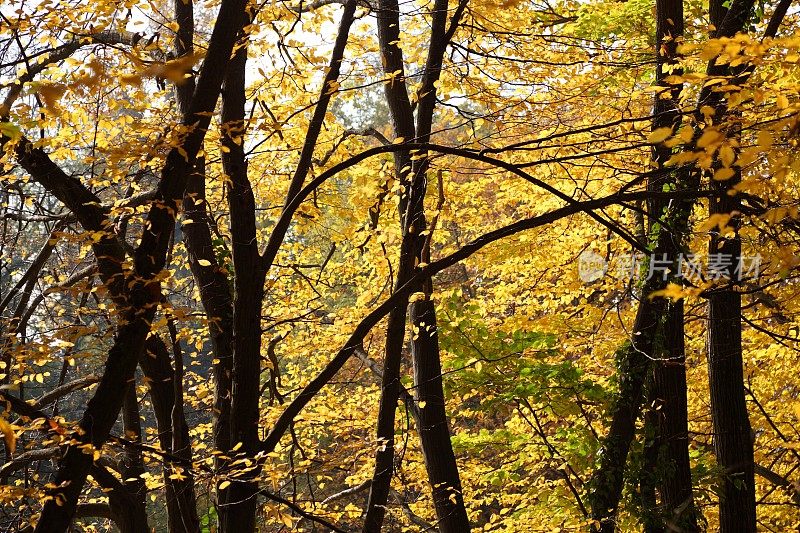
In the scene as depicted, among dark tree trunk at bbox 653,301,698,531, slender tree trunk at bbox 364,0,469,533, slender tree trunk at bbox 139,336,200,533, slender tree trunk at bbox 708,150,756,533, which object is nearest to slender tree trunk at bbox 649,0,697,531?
dark tree trunk at bbox 653,301,698,531

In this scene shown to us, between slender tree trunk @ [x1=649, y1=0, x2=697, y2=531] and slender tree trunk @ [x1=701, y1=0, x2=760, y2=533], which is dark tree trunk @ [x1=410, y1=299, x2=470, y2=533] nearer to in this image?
slender tree trunk @ [x1=649, y1=0, x2=697, y2=531]

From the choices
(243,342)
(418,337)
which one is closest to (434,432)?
(418,337)

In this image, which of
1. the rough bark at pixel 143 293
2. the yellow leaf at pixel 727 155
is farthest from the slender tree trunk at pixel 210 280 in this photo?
the yellow leaf at pixel 727 155

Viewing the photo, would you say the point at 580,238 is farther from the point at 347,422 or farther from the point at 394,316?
the point at 394,316

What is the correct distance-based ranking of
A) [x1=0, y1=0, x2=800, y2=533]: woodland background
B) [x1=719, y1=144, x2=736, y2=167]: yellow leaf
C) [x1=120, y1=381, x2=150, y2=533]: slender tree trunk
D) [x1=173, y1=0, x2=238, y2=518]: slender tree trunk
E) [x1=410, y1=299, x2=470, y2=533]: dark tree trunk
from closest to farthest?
[x1=719, y1=144, x2=736, y2=167]: yellow leaf → [x1=0, y1=0, x2=800, y2=533]: woodland background → [x1=173, y1=0, x2=238, y2=518]: slender tree trunk → [x1=120, y1=381, x2=150, y2=533]: slender tree trunk → [x1=410, y1=299, x2=470, y2=533]: dark tree trunk

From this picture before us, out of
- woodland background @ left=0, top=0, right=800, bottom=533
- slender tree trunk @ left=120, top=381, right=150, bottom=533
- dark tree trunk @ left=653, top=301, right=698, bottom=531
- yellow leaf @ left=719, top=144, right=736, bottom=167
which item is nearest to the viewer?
yellow leaf @ left=719, top=144, right=736, bottom=167

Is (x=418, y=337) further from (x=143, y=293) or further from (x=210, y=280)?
(x=143, y=293)

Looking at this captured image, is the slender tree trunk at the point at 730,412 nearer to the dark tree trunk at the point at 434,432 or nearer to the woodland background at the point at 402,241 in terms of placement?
the woodland background at the point at 402,241

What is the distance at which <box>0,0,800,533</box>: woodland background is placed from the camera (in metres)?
2.96

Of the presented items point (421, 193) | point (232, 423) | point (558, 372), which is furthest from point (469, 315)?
point (232, 423)

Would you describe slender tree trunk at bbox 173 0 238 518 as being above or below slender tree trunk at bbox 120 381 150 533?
above

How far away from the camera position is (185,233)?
181 inches

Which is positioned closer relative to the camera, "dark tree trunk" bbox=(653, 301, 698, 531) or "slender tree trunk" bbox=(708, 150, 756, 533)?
"slender tree trunk" bbox=(708, 150, 756, 533)

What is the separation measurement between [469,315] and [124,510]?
3.63m
